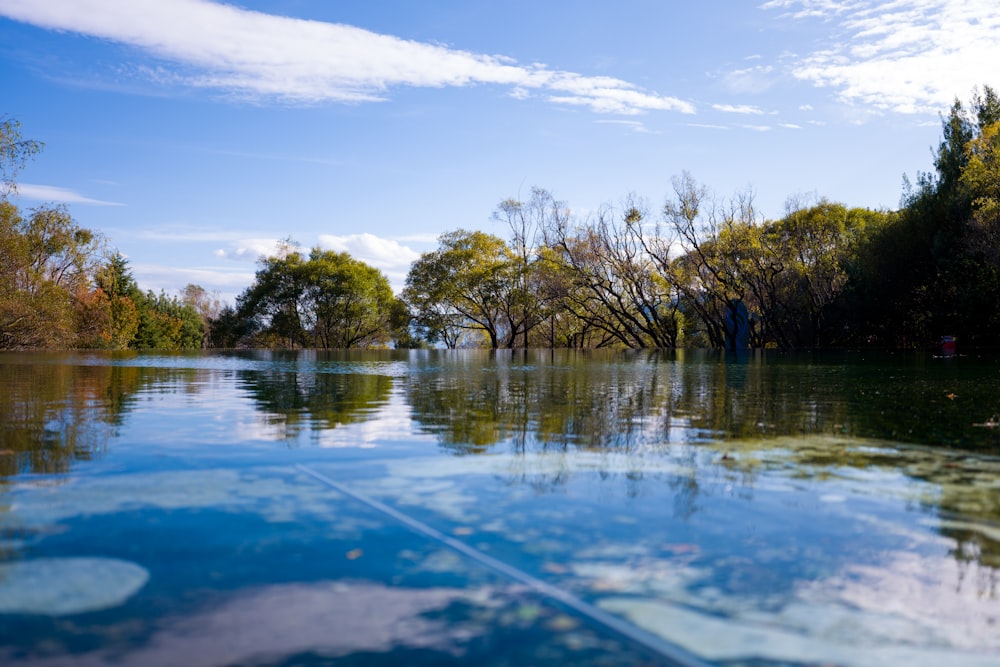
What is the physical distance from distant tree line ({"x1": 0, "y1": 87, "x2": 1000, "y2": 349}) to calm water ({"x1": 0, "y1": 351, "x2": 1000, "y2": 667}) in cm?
2733

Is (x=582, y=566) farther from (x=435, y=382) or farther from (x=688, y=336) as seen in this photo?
(x=688, y=336)

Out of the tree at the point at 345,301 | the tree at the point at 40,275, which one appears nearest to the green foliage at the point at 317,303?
the tree at the point at 345,301

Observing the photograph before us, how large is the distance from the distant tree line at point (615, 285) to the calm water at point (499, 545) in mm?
27330

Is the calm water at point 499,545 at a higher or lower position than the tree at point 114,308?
lower

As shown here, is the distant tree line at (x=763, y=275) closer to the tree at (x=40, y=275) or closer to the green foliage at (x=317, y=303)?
the green foliage at (x=317, y=303)

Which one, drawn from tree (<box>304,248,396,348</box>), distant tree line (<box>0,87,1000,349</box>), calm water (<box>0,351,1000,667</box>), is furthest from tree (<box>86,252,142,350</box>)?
calm water (<box>0,351,1000,667</box>)

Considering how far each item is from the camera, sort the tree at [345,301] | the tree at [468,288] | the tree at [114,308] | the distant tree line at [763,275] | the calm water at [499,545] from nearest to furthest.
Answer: the calm water at [499,545] → the distant tree line at [763,275] → the tree at [114,308] → the tree at [468,288] → the tree at [345,301]

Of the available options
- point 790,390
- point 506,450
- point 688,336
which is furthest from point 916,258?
point 506,450

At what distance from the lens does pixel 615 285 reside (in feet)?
148

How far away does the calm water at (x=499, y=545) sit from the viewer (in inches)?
75.5

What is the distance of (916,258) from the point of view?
111ft

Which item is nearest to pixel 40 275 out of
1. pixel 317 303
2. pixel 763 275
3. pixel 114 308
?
pixel 114 308

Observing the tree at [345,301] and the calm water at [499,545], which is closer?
the calm water at [499,545]

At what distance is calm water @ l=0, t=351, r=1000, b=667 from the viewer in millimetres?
1917
